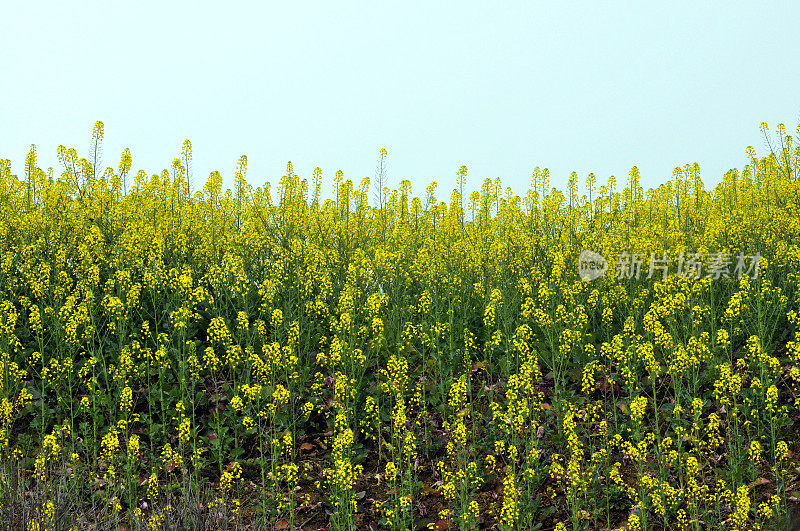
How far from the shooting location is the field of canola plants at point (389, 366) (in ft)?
19.0

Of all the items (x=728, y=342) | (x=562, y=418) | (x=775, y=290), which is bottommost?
(x=562, y=418)

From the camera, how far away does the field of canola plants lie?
Result: 228 inches

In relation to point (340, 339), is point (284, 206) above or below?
above

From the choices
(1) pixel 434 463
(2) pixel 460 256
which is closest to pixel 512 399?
(1) pixel 434 463

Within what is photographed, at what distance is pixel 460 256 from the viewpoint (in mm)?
8883

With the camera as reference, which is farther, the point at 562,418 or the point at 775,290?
the point at 775,290

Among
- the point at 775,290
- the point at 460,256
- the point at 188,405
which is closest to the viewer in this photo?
the point at 188,405

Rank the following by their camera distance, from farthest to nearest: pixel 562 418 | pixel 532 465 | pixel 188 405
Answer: pixel 188 405 < pixel 562 418 < pixel 532 465

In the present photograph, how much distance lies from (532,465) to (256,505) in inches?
94.4

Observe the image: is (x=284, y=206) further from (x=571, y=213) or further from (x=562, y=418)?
(x=562, y=418)

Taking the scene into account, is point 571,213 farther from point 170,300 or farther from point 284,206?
point 170,300

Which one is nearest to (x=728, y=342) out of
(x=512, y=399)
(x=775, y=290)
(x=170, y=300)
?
(x=775, y=290)

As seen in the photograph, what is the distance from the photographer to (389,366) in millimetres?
6500

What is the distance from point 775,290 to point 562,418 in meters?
2.98
